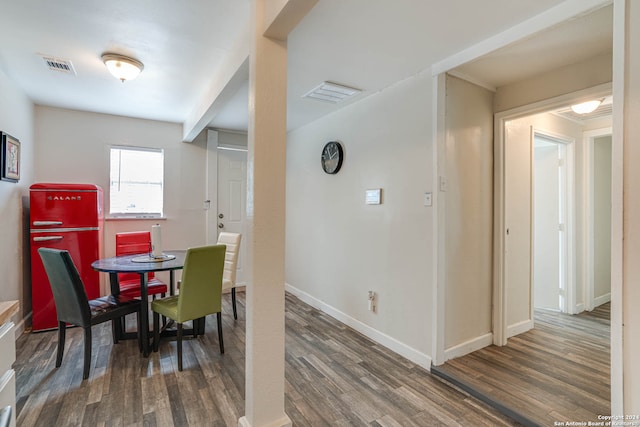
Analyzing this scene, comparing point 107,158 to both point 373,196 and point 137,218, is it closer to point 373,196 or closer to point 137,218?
point 137,218

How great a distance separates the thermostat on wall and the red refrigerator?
2.97 meters

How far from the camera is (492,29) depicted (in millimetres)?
1899

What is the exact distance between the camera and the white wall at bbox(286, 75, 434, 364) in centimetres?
249

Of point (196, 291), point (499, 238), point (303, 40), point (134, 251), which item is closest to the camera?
point (303, 40)

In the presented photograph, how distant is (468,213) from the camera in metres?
2.56


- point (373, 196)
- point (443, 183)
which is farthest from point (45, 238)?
point (443, 183)

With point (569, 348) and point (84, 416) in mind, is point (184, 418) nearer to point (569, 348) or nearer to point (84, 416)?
point (84, 416)

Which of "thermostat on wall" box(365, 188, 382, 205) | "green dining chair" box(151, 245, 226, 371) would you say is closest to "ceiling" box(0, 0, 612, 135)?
"thermostat on wall" box(365, 188, 382, 205)

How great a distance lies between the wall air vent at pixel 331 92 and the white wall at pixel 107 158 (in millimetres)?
2214

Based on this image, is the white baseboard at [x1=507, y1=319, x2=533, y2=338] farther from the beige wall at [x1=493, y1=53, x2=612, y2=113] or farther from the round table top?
the round table top

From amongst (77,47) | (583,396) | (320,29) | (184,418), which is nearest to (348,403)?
(184,418)

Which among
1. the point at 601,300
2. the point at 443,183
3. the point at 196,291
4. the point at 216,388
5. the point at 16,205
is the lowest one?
the point at 216,388

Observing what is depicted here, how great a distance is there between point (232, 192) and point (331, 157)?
1.89 m

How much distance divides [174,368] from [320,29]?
2686 mm
